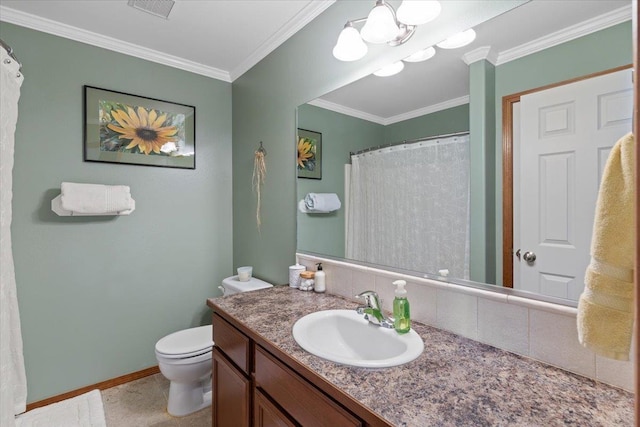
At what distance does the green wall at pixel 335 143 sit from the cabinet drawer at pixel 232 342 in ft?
2.19

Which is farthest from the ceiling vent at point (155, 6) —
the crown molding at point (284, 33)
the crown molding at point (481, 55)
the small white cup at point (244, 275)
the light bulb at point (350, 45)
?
the small white cup at point (244, 275)

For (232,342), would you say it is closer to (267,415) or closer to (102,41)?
(267,415)

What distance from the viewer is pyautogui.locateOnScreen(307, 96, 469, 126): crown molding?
1.19 metres

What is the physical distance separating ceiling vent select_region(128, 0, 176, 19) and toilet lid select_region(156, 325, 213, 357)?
204 cm

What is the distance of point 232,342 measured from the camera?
1337mm

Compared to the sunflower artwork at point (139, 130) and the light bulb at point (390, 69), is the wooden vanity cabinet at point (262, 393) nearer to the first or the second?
the light bulb at point (390, 69)

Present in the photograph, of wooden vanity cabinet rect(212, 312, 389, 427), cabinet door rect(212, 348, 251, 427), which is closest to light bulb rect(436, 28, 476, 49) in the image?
wooden vanity cabinet rect(212, 312, 389, 427)

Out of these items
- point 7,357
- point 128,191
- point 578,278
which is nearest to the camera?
point 578,278

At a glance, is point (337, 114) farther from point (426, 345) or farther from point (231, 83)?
point (231, 83)

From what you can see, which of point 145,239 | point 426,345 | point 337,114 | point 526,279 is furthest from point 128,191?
point 526,279

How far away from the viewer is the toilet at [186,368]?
1776mm

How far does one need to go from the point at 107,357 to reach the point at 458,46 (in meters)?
2.82

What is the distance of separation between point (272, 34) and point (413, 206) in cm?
159

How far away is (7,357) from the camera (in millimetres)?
1097
